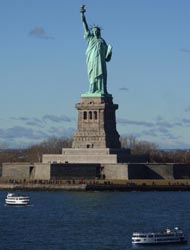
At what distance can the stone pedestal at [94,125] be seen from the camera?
94062 millimetres

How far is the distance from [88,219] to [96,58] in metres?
32.8

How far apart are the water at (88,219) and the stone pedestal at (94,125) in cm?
788

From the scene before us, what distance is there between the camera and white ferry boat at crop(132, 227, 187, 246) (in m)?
52.6

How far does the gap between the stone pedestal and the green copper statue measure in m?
1.13

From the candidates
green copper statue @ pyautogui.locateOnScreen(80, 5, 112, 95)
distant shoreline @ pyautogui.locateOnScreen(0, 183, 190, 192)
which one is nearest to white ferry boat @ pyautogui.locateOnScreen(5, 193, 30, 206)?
distant shoreline @ pyautogui.locateOnScreen(0, 183, 190, 192)

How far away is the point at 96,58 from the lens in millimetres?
95375

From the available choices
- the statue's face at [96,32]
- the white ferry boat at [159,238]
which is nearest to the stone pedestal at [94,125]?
the statue's face at [96,32]

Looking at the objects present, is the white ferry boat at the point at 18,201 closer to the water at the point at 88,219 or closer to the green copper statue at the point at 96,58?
the water at the point at 88,219

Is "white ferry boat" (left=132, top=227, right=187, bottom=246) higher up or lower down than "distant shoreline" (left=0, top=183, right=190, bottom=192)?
lower down

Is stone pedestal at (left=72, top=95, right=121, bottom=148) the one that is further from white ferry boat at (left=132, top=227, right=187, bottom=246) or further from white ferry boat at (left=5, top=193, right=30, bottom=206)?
white ferry boat at (left=132, top=227, right=187, bottom=246)

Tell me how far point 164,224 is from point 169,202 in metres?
16.7

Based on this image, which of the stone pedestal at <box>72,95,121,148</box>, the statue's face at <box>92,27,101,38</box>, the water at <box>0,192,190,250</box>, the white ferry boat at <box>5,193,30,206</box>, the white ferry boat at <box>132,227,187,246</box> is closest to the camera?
the white ferry boat at <box>132,227,187,246</box>

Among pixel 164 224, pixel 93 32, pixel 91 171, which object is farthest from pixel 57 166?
pixel 164 224

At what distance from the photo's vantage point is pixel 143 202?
77188 mm
